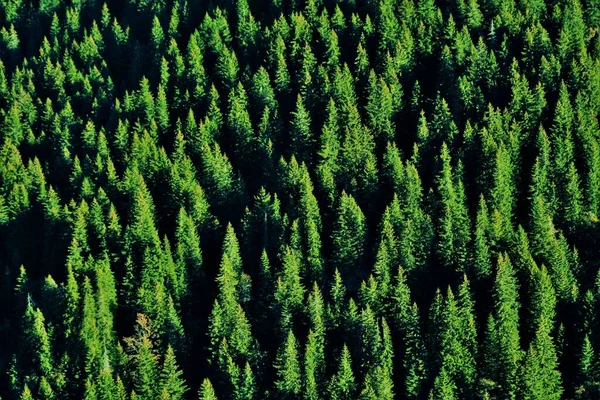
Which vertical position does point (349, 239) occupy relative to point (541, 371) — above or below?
above

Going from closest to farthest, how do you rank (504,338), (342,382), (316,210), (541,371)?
1. (541,371)
2. (342,382)
3. (504,338)
4. (316,210)

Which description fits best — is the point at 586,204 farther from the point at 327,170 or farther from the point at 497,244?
the point at 327,170

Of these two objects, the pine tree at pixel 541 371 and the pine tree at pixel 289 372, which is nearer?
the pine tree at pixel 541 371

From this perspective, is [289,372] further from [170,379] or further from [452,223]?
[452,223]

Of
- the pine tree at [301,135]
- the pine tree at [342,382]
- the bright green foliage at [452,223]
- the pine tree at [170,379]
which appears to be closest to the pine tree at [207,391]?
the pine tree at [170,379]

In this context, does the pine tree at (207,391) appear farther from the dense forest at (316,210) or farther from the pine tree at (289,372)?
the pine tree at (289,372)

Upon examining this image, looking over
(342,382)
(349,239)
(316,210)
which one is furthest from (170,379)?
(316,210)

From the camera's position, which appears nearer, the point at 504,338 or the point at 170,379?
the point at 504,338

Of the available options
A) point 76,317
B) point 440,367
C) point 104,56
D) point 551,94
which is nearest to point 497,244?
point 440,367

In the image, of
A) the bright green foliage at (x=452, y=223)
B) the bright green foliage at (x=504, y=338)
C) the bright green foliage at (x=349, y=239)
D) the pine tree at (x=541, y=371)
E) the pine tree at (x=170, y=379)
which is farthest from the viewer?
the bright green foliage at (x=349, y=239)
